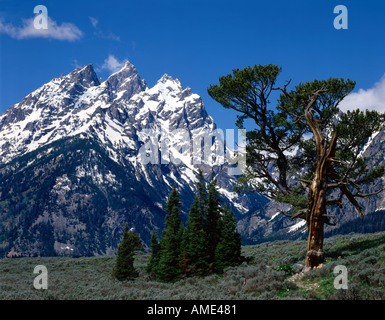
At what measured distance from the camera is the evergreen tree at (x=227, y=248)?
29.3 m

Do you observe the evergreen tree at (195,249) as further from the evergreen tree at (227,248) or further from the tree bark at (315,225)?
the tree bark at (315,225)

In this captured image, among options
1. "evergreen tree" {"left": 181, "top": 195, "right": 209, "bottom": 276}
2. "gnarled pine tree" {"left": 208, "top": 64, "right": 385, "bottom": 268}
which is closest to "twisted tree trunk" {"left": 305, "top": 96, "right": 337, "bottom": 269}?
"gnarled pine tree" {"left": 208, "top": 64, "right": 385, "bottom": 268}

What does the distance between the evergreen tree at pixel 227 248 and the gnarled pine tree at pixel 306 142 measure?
19.9 feet

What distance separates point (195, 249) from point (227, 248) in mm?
2897

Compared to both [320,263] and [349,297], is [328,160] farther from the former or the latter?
[349,297]

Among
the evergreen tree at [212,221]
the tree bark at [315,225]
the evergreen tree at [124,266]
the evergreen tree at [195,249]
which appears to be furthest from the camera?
the evergreen tree at [124,266]

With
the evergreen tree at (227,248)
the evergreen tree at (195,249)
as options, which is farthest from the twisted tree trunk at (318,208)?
the evergreen tree at (195,249)

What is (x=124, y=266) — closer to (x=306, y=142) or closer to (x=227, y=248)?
(x=227, y=248)

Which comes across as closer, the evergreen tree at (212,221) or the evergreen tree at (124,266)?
the evergreen tree at (212,221)

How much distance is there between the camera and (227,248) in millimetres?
29812

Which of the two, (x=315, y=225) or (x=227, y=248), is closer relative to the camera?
(x=315, y=225)

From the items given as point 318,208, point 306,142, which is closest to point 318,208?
point 318,208
